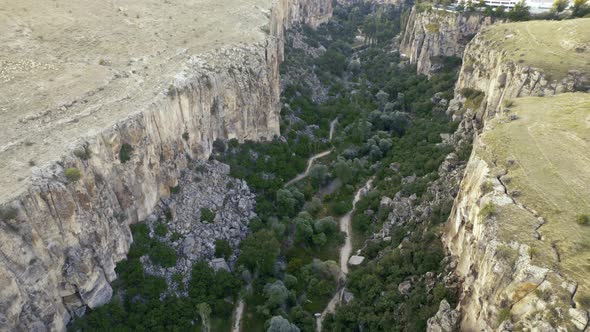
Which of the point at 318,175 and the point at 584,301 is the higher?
the point at 584,301

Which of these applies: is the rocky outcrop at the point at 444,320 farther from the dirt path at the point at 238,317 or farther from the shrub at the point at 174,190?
the shrub at the point at 174,190

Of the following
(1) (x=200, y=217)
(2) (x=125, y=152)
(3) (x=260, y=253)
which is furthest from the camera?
(1) (x=200, y=217)

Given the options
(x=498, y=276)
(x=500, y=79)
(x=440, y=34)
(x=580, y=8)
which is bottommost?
(x=498, y=276)

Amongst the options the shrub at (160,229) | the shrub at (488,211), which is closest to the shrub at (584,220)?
the shrub at (488,211)

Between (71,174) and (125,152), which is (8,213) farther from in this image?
(125,152)

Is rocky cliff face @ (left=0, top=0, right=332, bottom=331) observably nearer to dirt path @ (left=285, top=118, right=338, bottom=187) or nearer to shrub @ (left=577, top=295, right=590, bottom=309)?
dirt path @ (left=285, top=118, right=338, bottom=187)

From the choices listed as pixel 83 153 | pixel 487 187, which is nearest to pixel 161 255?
pixel 83 153
